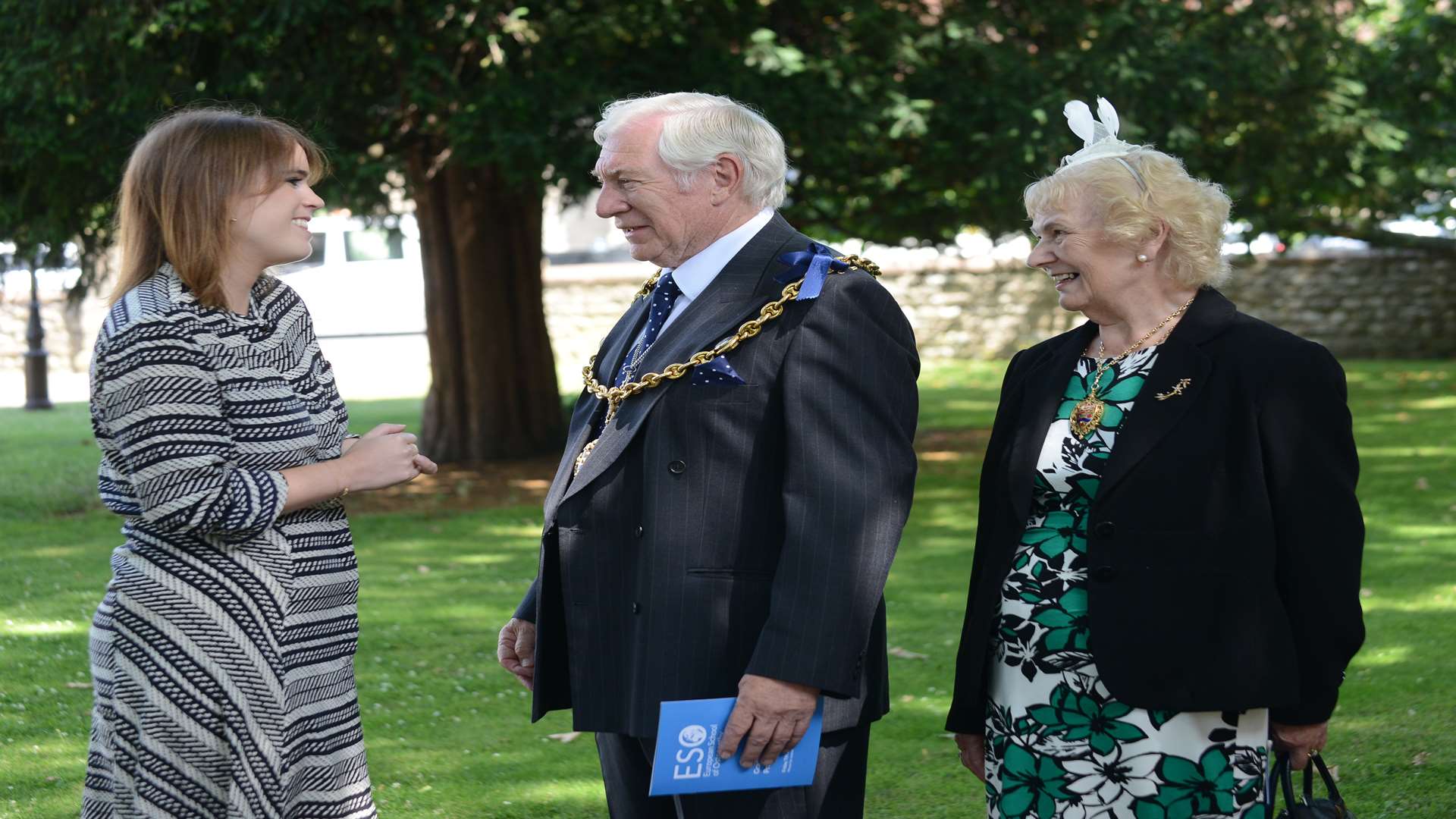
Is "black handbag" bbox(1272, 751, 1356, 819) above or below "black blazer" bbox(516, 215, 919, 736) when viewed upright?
below

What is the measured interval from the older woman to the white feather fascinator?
0.01m

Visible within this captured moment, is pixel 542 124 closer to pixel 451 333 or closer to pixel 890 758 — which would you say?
pixel 451 333

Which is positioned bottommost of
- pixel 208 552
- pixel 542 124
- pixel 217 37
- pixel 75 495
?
pixel 75 495

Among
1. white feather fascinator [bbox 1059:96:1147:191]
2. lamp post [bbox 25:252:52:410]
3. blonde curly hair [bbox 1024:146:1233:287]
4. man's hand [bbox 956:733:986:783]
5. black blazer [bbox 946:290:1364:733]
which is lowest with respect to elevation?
lamp post [bbox 25:252:52:410]

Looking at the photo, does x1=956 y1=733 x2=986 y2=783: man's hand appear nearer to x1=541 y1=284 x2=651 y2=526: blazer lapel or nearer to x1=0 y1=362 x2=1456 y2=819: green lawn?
x1=541 y1=284 x2=651 y2=526: blazer lapel

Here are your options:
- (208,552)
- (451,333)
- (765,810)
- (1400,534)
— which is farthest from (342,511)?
(451,333)

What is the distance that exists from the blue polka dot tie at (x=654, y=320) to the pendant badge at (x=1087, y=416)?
853mm

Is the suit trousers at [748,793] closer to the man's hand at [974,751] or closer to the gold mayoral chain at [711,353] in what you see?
the man's hand at [974,751]

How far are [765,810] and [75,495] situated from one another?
1090 centimetres

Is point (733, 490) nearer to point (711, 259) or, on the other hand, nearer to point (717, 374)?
point (717, 374)

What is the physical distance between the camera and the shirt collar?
304 centimetres

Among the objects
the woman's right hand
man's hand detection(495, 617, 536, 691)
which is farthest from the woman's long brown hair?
man's hand detection(495, 617, 536, 691)

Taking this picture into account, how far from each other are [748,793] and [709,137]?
1227 millimetres

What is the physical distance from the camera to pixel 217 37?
34.5 feet
